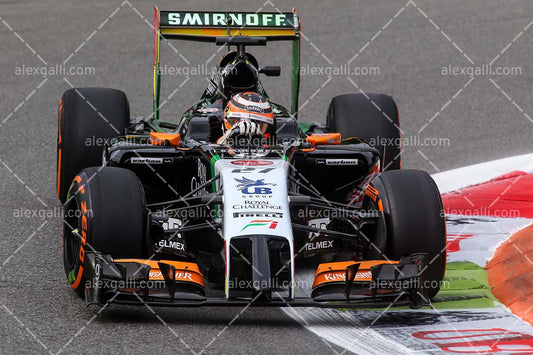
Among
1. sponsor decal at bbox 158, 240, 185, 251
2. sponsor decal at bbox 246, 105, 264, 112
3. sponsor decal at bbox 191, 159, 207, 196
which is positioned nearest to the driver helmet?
sponsor decal at bbox 246, 105, 264, 112

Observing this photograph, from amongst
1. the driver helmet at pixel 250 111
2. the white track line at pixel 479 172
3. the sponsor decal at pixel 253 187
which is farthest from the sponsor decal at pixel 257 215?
the white track line at pixel 479 172

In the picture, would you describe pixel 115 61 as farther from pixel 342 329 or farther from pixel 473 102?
pixel 342 329

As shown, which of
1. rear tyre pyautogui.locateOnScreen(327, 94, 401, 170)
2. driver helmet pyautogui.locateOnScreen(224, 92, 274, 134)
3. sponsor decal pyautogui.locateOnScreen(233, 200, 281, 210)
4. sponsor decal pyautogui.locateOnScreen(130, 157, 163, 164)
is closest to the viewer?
sponsor decal pyautogui.locateOnScreen(233, 200, 281, 210)

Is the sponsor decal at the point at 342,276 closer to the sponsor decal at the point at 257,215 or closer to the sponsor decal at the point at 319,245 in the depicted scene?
the sponsor decal at the point at 257,215

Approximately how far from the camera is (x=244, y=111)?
8.44 m

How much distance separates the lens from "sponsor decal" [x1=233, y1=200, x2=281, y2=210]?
7.02m

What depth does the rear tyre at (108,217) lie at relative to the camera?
7.02 meters

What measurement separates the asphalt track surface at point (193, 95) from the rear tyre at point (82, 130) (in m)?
0.50

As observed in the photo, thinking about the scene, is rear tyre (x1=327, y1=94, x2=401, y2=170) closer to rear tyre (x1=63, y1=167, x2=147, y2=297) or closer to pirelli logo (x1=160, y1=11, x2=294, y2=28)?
pirelli logo (x1=160, y1=11, x2=294, y2=28)

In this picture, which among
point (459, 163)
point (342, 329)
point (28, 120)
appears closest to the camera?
point (342, 329)

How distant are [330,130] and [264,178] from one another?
2.71 meters

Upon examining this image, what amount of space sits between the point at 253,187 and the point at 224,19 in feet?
10.6

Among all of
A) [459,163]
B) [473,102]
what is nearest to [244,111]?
[459,163]

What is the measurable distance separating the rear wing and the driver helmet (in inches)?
61.7
